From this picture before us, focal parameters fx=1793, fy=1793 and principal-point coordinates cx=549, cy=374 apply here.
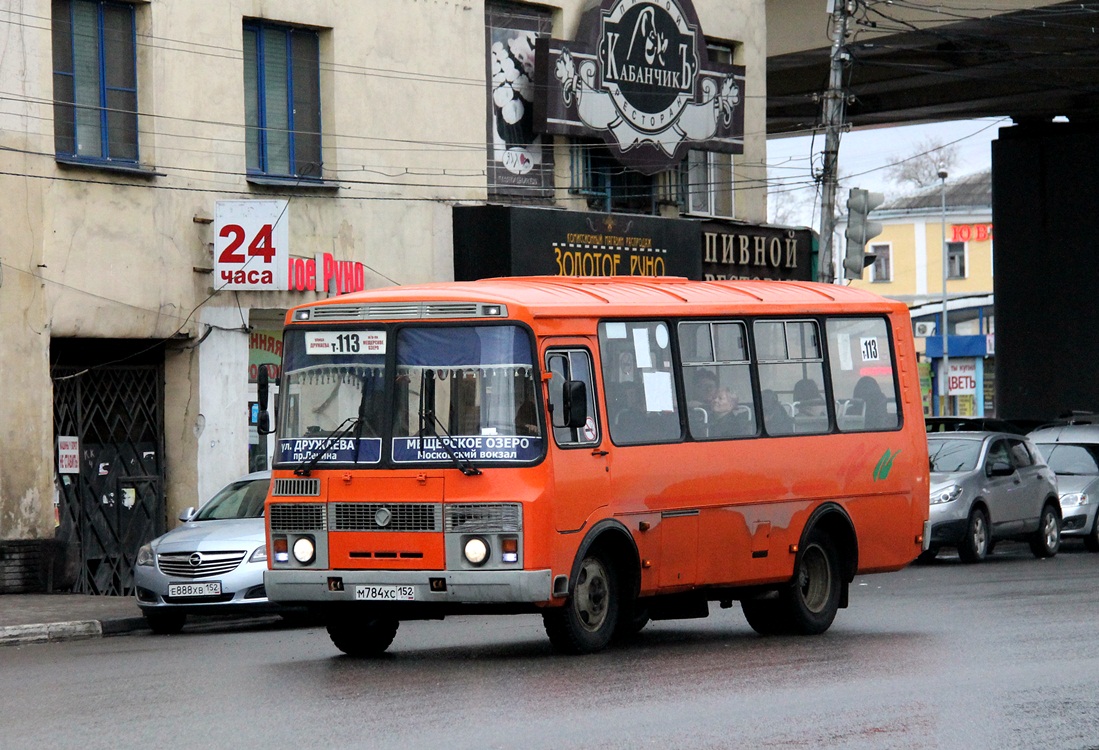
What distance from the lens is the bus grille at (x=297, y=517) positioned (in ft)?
41.8

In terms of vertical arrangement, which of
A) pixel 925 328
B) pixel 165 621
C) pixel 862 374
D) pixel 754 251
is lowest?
pixel 165 621

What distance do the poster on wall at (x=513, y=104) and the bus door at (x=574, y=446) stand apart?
13767 mm

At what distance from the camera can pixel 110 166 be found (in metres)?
21.3

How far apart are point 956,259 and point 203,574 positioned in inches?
3116

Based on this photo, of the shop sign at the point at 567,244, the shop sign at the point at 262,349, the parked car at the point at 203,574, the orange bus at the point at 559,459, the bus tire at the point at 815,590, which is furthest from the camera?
the shop sign at the point at 567,244

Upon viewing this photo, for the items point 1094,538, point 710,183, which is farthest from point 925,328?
point 1094,538

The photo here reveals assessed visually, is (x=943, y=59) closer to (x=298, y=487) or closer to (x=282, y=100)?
(x=282, y=100)

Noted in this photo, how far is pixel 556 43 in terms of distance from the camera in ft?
87.7

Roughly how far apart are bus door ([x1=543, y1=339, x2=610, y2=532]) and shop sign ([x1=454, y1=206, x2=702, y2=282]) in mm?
12606

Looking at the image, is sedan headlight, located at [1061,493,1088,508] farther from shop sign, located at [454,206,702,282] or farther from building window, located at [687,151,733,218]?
building window, located at [687,151,733,218]

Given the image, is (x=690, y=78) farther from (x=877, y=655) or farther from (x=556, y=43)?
(x=877, y=655)

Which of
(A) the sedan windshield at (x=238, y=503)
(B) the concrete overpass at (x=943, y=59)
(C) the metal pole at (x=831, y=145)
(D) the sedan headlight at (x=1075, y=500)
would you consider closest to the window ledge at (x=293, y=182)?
(A) the sedan windshield at (x=238, y=503)

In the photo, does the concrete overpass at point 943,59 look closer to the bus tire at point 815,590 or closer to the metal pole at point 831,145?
the metal pole at point 831,145

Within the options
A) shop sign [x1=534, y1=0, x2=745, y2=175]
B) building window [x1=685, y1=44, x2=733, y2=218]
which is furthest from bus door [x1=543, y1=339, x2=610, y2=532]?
building window [x1=685, y1=44, x2=733, y2=218]
